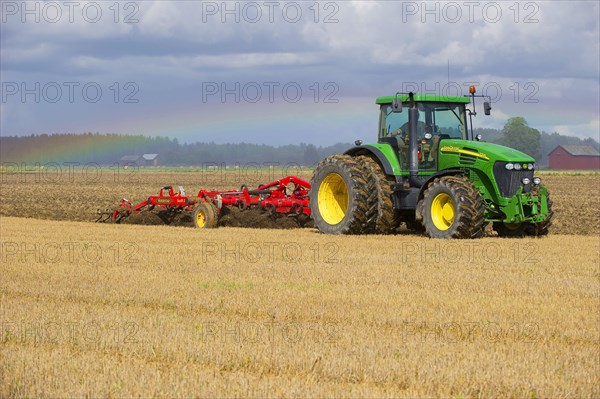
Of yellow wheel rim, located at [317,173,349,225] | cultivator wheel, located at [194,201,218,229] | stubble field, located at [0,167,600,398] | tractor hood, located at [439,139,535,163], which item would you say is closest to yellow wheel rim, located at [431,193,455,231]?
stubble field, located at [0,167,600,398]

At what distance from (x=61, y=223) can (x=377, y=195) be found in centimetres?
829

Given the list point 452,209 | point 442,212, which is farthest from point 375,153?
point 452,209

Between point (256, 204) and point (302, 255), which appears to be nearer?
point (302, 255)

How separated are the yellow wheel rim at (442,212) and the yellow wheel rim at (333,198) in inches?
92.0

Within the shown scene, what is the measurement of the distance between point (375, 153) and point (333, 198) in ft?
5.13

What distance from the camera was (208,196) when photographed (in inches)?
758

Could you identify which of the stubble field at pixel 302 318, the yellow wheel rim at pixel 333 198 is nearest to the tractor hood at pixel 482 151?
the stubble field at pixel 302 318

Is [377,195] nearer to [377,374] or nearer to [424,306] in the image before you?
[424,306]

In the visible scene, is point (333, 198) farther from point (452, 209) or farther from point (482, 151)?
point (482, 151)

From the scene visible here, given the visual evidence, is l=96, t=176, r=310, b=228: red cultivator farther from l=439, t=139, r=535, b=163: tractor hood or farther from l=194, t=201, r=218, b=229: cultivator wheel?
l=439, t=139, r=535, b=163: tractor hood

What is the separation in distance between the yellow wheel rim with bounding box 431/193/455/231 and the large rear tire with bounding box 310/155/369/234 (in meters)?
1.32

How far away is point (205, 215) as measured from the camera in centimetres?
1872

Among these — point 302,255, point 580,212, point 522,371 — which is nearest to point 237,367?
point 522,371

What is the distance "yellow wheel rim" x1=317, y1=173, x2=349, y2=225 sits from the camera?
1742cm
